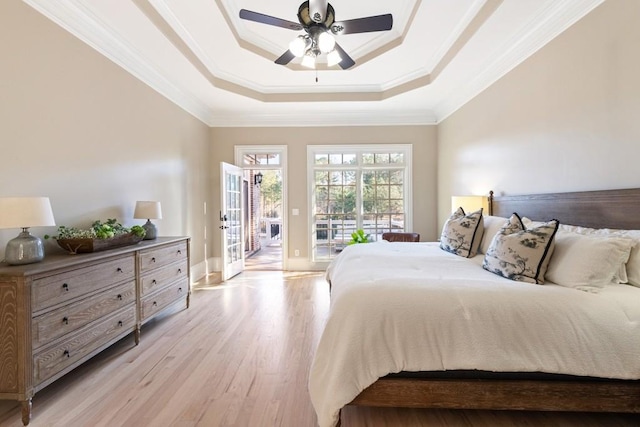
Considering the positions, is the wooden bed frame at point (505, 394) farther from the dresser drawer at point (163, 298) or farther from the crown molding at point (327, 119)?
the crown molding at point (327, 119)

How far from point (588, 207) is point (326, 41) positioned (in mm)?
2396

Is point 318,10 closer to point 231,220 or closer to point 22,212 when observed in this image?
point 22,212

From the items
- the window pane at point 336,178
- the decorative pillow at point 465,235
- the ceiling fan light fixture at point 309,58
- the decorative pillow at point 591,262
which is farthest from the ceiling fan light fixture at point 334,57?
the window pane at point 336,178

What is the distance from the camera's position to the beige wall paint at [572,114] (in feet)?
6.27

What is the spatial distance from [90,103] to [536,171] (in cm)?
426

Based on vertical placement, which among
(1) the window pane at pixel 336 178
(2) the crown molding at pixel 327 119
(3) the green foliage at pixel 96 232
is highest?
(2) the crown molding at pixel 327 119

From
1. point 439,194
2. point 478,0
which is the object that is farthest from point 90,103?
point 439,194

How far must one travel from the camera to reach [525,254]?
6.07ft

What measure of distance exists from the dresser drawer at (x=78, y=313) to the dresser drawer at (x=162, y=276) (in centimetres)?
16

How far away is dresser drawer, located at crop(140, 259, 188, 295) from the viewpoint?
2.71 m

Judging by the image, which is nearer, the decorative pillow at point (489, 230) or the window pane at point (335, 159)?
the decorative pillow at point (489, 230)

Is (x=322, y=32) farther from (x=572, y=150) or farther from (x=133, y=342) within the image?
(x=133, y=342)

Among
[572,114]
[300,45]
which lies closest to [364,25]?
[300,45]

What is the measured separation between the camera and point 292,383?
1.99m
